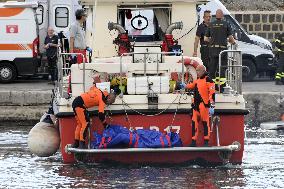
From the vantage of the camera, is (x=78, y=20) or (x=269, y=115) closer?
(x=78, y=20)

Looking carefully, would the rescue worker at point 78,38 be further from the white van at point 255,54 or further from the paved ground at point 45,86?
the white van at point 255,54

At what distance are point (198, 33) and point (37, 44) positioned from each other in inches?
480

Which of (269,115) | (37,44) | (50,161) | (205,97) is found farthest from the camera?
(37,44)

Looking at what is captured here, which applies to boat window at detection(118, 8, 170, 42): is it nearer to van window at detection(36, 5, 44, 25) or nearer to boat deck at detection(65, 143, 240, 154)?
boat deck at detection(65, 143, 240, 154)

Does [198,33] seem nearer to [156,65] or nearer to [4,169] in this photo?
[156,65]

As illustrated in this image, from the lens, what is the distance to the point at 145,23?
21.1 meters

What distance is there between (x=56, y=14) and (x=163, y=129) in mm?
16635

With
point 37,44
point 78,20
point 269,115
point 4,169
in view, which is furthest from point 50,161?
point 37,44

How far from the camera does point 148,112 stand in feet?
61.7

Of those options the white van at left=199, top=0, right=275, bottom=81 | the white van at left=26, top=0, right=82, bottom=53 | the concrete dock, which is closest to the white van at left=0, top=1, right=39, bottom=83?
the white van at left=26, top=0, right=82, bottom=53

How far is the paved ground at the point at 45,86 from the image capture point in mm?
29641

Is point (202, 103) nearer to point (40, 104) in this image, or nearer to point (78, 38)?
point (78, 38)

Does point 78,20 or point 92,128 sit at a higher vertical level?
point 78,20

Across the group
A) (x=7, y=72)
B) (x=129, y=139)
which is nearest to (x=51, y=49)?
(x=7, y=72)
